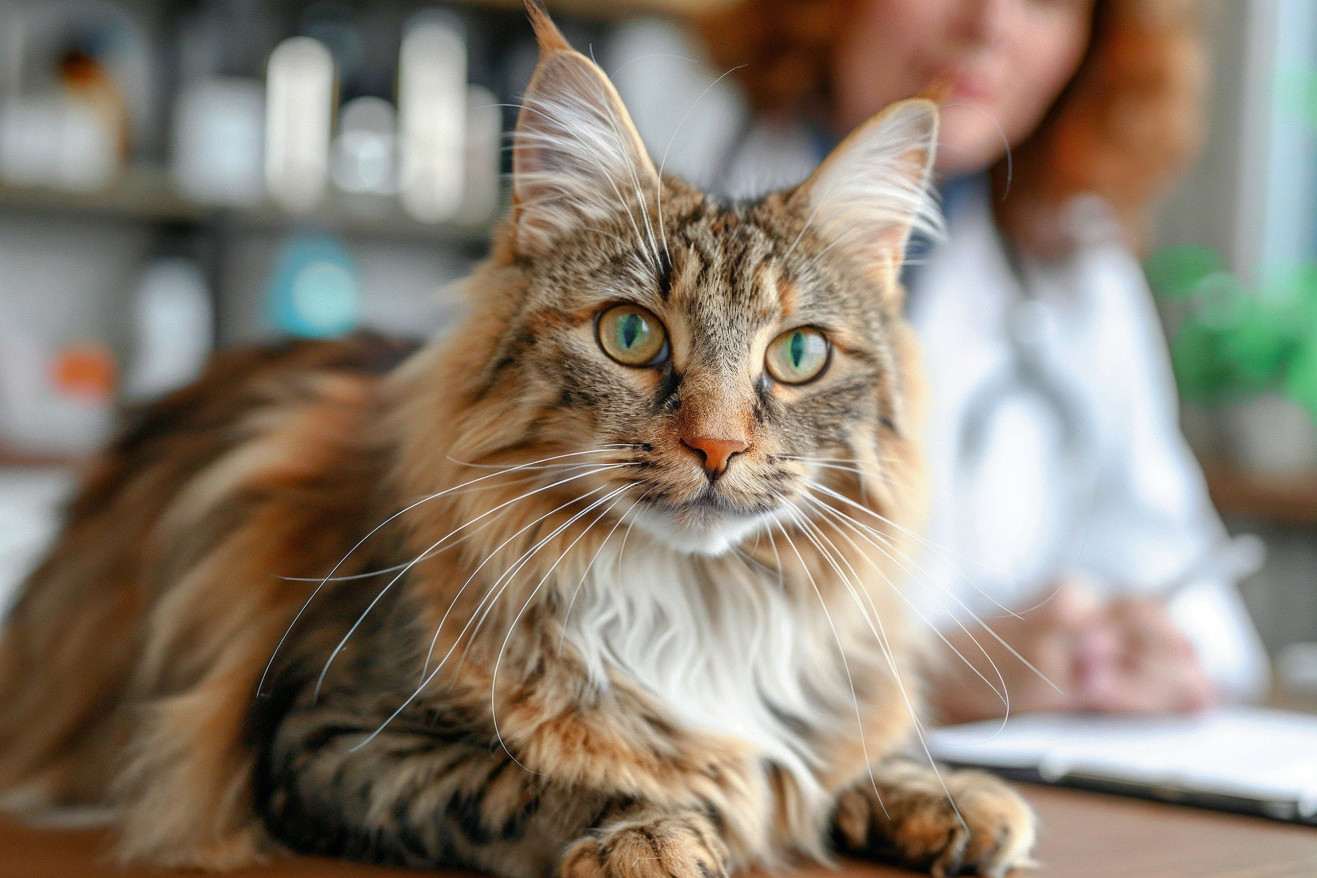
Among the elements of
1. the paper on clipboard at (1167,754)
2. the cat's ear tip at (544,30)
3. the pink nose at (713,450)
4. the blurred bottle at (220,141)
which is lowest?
the paper on clipboard at (1167,754)

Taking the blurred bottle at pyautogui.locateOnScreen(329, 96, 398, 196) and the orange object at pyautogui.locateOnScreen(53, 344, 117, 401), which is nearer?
the orange object at pyautogui.locateOnScreen(53, 344, 117, 401)

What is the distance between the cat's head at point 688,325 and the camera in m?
0.84

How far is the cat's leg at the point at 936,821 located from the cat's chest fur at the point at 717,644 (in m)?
0.06

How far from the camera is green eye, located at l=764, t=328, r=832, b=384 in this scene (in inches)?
36.1

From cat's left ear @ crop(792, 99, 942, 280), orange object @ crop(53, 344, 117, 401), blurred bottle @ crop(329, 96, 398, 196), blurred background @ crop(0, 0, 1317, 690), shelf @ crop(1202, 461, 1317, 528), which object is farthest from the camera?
blurred bottle @ crop(329, 96, 398, 196)

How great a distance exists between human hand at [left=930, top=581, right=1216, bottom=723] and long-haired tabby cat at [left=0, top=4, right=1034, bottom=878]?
0.45m

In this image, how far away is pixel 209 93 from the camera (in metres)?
3.11

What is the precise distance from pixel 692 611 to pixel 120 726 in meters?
0.58

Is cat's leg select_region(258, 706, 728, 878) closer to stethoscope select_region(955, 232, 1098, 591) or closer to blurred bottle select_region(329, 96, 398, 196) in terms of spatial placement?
stethoscope select_region(955, 232, 1098, 591)

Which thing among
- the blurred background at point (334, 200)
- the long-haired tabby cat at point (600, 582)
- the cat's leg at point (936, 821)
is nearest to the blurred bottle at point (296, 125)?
the blurred background at point (334, 200)

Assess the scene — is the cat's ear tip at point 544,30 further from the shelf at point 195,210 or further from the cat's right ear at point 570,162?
the shelf at point 195,210

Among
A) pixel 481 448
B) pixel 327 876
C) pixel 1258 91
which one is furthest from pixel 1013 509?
pixel 1258 91

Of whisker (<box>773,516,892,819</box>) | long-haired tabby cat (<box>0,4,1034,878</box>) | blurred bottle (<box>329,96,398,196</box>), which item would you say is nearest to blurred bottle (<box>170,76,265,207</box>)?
blurred bottle (<box>329,96,398,196</box>)

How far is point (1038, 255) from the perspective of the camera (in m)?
2.24
